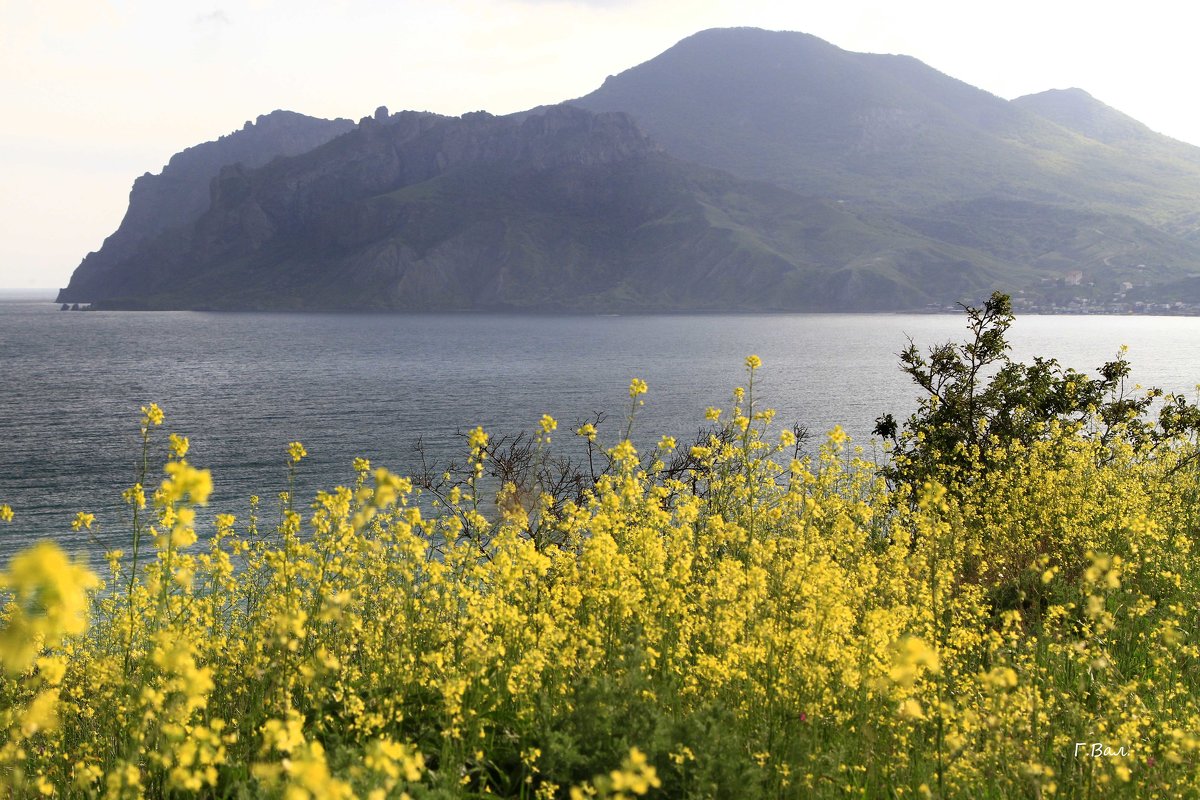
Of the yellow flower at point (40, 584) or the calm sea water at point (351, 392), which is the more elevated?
the yellow flower at point (40, 584)

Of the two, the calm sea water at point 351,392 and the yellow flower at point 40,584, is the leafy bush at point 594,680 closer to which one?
the yellow flower at point 40,584

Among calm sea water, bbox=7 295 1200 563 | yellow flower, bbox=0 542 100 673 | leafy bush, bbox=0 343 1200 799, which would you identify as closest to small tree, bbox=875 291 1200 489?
leafy bush, bbox=0 343 1200 799

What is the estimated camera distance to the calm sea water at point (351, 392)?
50.6 m

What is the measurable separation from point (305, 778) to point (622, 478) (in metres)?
6.45

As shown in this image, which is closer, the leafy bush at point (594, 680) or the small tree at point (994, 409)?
the leafy bush at point (594, 680)

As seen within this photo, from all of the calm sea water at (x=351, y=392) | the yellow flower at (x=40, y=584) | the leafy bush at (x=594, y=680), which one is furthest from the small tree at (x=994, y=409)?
the yellow flower at (x=40, y=584)

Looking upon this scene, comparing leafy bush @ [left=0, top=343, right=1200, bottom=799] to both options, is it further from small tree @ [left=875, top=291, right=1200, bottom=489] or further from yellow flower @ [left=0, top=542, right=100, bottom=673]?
small tree @ [left=875, top=291, right=1200, bottom=489]

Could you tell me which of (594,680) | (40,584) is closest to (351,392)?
(594,680)

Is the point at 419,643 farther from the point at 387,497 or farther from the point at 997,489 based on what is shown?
the point at 997,489

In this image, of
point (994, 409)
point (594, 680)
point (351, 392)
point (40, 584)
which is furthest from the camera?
point (351, 392)

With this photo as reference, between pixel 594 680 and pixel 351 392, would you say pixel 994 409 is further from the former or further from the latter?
pixel 351 392

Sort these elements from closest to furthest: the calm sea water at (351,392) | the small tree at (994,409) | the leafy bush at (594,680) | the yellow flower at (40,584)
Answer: the yellow flower at (40,584) < the leafy bush at (594,680) < the small tree at (994,409) < the calm sea water at (351,392)

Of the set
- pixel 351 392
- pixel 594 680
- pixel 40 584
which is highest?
pixel 40 584

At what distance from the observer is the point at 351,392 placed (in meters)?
90.4
